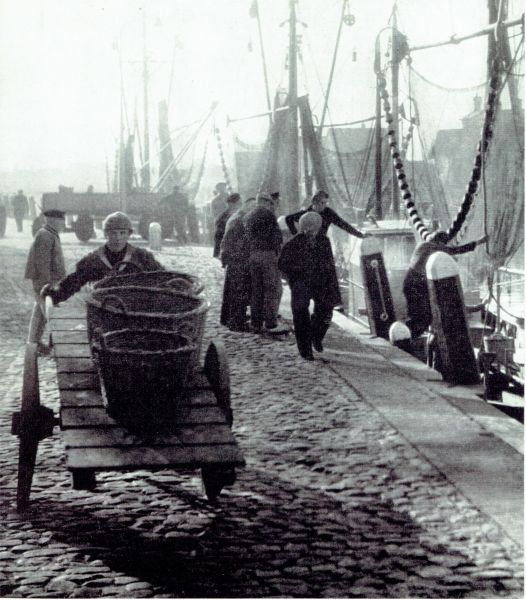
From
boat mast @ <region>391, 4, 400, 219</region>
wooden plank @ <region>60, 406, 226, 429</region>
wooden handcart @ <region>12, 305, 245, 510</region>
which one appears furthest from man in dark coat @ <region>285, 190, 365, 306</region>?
wooden plank @ <region>60, 406, 226, 429</region>

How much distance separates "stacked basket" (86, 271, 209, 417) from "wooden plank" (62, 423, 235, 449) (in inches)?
5.9

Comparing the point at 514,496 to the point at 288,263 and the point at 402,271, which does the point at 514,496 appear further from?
the point at 402,271

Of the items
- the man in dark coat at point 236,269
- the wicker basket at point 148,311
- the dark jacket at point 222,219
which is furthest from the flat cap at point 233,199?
the wicker basket at point 148,311

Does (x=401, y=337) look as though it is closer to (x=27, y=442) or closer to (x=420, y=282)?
(x=420, y=282)

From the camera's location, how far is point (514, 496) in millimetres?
4910

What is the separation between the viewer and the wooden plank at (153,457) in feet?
12.9

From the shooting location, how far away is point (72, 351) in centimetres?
528

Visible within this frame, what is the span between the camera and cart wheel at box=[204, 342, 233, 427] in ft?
15.8

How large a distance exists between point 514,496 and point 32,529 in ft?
8.50

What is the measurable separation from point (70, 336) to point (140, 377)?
152 centimetres

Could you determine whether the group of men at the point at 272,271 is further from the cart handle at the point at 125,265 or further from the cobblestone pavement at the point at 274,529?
the cart handle at the point at 125,265

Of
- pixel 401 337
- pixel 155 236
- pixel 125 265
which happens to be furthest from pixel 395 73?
pixel 125 265

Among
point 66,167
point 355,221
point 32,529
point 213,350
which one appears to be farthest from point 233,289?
point 66,167

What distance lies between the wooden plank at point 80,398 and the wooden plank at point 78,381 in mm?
51
